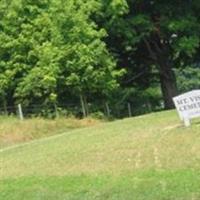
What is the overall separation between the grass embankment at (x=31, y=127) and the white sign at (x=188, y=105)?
32.5 ft

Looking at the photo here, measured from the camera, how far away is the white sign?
60.0ft

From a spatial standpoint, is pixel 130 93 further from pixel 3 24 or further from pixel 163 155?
pixel 163 155

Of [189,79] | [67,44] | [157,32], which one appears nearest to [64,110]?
[67,44]

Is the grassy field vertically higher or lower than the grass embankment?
lower

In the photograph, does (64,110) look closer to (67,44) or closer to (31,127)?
(67,44)

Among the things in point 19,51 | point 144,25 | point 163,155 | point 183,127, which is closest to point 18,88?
point 19,51

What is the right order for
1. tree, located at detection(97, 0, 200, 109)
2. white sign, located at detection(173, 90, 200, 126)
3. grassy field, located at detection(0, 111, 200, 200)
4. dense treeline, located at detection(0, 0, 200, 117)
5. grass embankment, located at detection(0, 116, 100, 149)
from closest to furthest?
grassy field, located at detection(0, 111, 200, 200) < white sign, located at detection(173, 90, 200, 126) < grass embankment, located at detection(0, 116, 100, 149) < dense treeline, located at detection(0, 0, 200, 117) < tree, located at detection(97, 0, 200, 109)

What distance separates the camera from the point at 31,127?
30688mm

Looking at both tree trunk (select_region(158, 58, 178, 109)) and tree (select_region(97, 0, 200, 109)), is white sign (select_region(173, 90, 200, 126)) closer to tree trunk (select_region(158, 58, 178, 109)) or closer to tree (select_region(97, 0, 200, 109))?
tree (select_region(97, 0, 200, 109))

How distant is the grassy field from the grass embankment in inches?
306

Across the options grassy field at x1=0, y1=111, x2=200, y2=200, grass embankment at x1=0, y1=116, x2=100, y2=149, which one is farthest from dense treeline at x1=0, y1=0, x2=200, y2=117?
grassy field at x1=0, y1=111, x2=200, y2=200

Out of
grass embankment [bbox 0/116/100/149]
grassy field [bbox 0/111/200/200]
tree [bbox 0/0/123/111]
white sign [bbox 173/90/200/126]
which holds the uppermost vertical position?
tree [bbox 0/0/123/111]

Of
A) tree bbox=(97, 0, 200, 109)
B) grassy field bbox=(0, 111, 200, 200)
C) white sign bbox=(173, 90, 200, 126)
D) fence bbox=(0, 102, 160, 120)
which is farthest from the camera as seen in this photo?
tree bbox=(97, 0, 200, 109)

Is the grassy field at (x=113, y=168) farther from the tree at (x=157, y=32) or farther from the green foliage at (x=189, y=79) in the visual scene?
the green foliage at (x=189, y=79)
